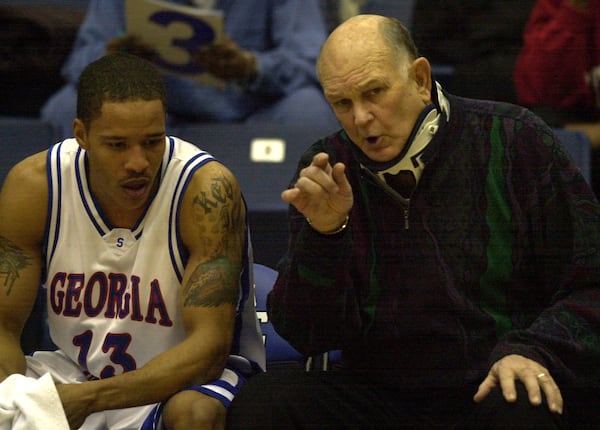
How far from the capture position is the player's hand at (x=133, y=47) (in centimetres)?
283

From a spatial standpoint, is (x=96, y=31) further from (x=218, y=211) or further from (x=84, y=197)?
(x=218, y=211)

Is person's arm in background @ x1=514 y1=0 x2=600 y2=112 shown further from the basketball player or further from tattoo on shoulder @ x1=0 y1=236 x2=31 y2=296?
tattoo on shoulder @ x1=0 y1=236 x2=31 y2=296

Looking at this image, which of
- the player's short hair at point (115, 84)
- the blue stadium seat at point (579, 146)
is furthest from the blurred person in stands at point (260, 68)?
the player's short hair at point (115, 84)

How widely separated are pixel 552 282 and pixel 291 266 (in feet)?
1.41

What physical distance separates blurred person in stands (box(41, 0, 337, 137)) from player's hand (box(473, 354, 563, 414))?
156cm

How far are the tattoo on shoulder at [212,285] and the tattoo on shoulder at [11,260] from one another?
32cm

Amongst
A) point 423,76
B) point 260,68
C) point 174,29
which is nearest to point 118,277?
point 423,76

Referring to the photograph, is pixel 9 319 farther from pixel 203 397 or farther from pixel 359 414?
pixel 359 414

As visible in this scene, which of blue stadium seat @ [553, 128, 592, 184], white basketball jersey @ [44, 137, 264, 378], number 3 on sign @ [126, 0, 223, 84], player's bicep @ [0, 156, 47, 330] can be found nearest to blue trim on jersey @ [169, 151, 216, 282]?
white basketball jersey @ [44, 137, 264, 378]

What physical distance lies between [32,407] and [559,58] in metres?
1.66

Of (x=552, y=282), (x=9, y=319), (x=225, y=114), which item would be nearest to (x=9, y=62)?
(x=225, y=114)

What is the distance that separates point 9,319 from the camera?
2.06 m

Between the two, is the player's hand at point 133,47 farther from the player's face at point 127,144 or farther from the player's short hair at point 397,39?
the player's short hair at point 397,39

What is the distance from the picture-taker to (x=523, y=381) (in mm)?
1671
